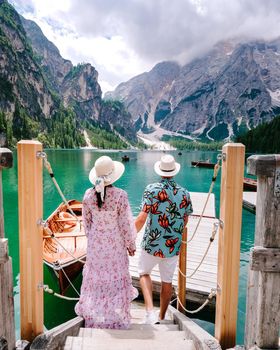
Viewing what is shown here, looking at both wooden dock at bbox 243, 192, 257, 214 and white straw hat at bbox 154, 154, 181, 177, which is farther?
wooden dock at bbox 243, 192, 257, 214

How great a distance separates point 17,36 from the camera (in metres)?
180

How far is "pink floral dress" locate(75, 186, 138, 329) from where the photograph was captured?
12.0 ft

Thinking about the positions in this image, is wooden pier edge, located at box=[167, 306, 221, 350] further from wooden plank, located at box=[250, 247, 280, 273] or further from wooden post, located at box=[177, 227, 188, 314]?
wooden plank, located at box=[250, 247, 280, 273]

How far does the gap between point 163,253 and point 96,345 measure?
4.65ft

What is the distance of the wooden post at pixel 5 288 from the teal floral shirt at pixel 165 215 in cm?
178

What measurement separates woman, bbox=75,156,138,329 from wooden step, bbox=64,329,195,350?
0.33 m

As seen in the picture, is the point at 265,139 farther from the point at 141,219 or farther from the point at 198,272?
the point at 141,219

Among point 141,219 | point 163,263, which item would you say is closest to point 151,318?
point 163,263

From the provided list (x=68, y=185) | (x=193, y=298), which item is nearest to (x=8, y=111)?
(x=68, y=185)

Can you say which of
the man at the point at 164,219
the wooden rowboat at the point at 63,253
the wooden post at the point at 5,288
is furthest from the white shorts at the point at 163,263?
the wooden rowboat at the point at 63,253

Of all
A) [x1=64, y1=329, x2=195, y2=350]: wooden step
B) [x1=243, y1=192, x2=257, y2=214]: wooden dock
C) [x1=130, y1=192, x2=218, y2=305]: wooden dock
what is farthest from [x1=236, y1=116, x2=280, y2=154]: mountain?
[x1=64, y1=329, x2=195, y2=350]: wooden step

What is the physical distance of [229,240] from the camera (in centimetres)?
307

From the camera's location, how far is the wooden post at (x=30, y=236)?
2980mm

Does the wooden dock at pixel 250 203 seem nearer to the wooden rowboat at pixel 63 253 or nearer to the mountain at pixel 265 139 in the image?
the wooden rowboat at pixel 63 253
